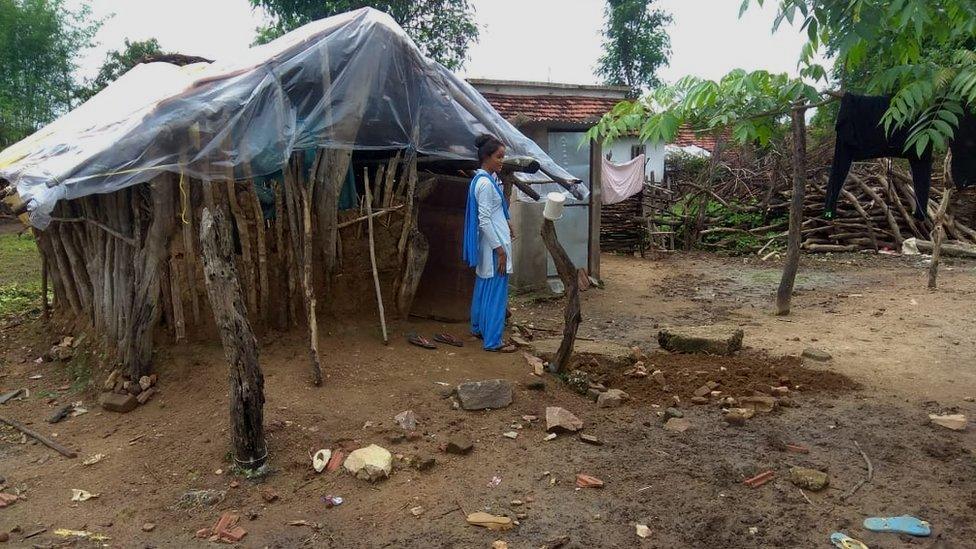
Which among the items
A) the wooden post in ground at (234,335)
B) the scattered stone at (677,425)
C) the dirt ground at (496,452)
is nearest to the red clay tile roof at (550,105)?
the dirt ground at (496,452)

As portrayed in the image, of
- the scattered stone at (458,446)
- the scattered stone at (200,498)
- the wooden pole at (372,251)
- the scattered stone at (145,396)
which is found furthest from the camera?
the wooden pole at (372,251)

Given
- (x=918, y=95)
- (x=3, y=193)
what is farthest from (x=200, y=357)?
(x=918, y=95)

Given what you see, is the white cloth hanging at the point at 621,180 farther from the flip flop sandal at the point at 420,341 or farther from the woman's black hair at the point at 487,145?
the flip flop sandal at the point at 420,341

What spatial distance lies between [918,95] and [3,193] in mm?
7511

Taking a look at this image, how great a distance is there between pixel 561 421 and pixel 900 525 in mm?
1811

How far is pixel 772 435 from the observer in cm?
410

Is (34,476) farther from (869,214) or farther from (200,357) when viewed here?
(869,214)

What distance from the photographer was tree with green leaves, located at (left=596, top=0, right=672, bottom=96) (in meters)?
21.4

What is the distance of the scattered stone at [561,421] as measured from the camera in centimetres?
405

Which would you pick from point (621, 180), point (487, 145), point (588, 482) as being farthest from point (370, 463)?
point (621, 180)

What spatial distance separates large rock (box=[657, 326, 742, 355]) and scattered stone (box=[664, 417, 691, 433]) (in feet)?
5.48

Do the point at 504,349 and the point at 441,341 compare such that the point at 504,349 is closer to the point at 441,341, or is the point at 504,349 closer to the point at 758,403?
the point at 441,341

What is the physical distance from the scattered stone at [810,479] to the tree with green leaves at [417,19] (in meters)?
12.5

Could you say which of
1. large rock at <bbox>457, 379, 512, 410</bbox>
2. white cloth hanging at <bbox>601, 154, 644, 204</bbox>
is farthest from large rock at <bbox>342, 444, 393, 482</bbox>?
white cloth hanging at <bbox>601, 154, 644, 204</bbox>
